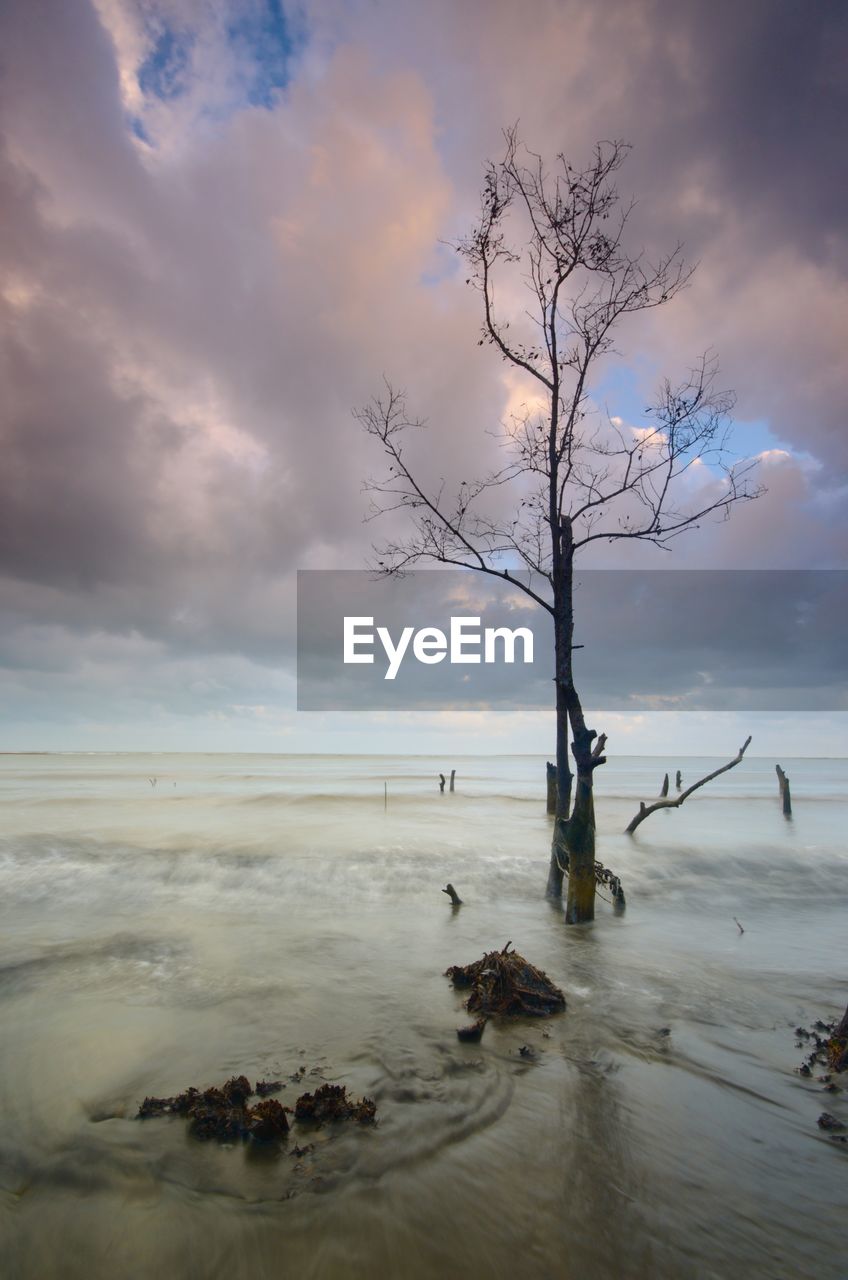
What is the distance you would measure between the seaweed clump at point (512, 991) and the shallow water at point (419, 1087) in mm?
230

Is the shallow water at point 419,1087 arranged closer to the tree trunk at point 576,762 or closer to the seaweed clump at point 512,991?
the seaweed clump at point 512,991

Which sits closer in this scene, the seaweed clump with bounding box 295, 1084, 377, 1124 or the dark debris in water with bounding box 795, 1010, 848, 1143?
the seaweed clump with bounding box 295, 1084, 377, 1124

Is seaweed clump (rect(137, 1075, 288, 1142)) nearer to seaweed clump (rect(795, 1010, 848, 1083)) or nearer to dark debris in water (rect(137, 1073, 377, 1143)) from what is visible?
dark debris in water (rect(137, 1073, 377, 1143))

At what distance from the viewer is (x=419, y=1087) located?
528 centimetres

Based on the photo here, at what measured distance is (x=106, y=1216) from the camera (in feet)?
12.2

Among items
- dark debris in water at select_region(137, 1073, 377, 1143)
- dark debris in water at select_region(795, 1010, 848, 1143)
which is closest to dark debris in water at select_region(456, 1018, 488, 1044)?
dark debris in water at select_region(137, 1073, 377, 1143)

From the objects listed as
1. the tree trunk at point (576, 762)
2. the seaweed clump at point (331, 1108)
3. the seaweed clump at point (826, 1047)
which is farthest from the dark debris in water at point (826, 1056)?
the tree trunk at point (576, 762)

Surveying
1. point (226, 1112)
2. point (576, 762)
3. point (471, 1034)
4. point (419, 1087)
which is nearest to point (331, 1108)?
point (226, 1112)

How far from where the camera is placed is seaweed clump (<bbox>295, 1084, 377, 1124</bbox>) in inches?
183

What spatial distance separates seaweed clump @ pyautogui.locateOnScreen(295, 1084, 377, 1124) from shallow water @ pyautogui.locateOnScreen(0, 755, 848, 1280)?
0.15 m

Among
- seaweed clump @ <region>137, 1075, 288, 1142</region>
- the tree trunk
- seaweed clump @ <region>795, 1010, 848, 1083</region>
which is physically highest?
the tree trunk

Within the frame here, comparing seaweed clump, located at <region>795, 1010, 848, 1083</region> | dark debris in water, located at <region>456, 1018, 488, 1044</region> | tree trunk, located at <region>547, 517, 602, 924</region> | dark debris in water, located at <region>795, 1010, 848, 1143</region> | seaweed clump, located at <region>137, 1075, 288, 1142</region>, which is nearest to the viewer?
seaweed clump, located at <region>137, 1075, 288, 1142</region>

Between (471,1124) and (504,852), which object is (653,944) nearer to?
(471,1124)

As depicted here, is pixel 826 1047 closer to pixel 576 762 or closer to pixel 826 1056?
pixel 826 1056
